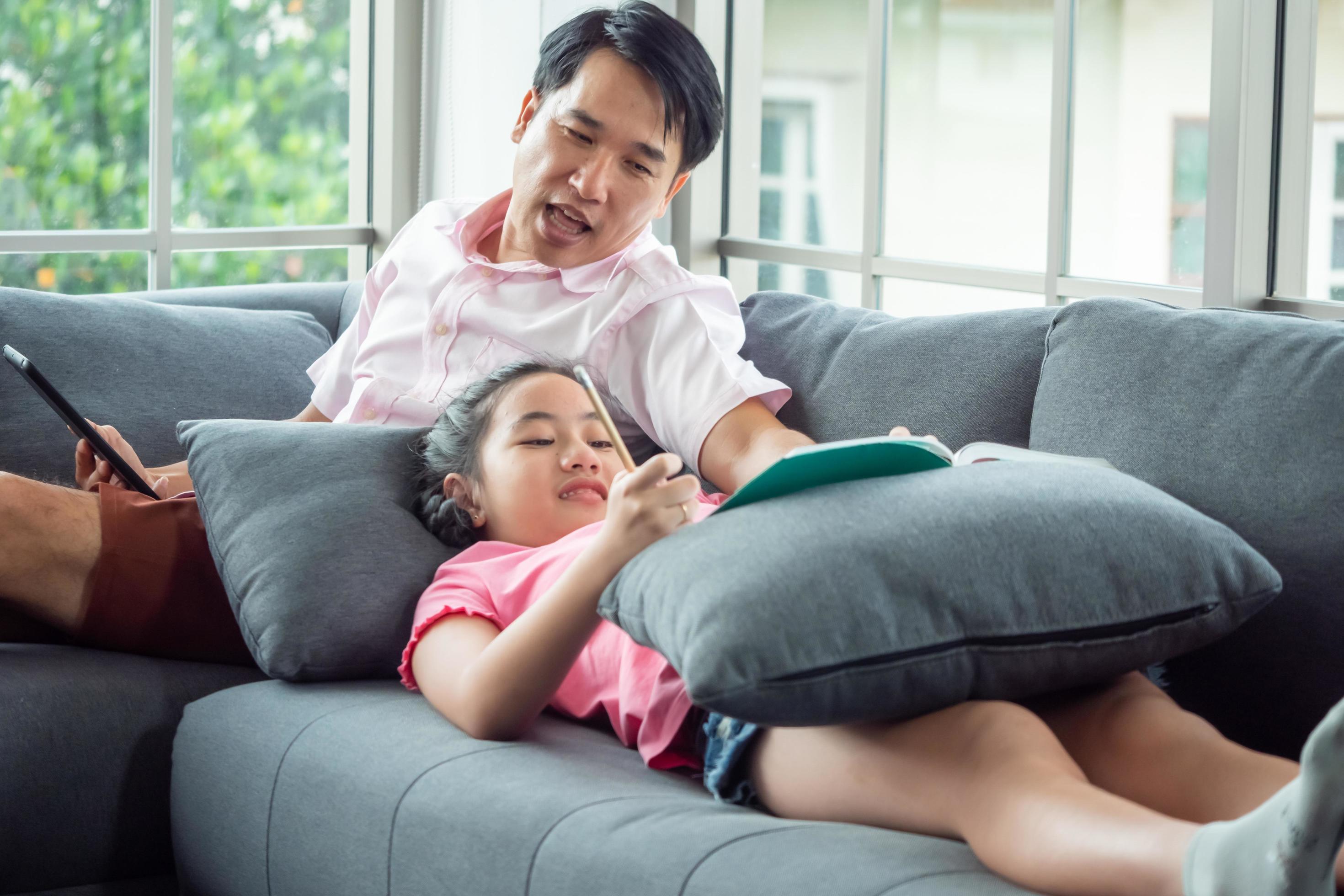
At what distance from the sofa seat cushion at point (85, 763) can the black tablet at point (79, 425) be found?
0.23m

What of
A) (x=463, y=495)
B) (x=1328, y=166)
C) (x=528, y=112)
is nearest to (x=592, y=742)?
(x=463, y=495)

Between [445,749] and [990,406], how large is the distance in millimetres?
765

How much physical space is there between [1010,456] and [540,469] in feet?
1.74

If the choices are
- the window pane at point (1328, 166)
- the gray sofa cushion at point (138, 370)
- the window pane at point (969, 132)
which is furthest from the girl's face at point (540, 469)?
the window pane at point (969, 132)

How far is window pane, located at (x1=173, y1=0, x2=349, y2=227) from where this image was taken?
3.26 m

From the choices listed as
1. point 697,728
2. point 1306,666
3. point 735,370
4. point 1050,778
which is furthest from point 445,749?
point 1306,666

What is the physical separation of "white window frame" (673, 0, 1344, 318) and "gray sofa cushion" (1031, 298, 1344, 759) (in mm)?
721

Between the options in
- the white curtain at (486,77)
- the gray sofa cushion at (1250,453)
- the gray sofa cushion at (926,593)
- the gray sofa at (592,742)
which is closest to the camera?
the gray sofa cushion at (926,593)

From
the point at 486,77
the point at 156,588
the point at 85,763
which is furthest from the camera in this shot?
the point at 486,77

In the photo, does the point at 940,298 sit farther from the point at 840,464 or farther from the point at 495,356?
the point at 840,464

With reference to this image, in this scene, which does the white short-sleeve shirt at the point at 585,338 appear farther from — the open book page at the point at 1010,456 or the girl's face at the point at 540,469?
the open book page at the point at 1010,456

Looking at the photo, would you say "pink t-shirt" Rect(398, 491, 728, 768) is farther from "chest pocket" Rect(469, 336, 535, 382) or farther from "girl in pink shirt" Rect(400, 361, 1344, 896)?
"chest pocket" Rect(469, 336, 535, 382)

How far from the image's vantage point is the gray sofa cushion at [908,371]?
158 centimetres

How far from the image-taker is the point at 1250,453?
4.19 feet
